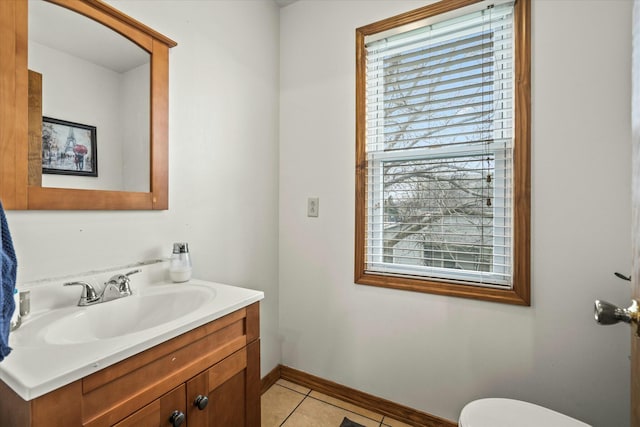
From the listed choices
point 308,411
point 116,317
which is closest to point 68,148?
point 116,317

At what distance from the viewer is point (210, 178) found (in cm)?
147

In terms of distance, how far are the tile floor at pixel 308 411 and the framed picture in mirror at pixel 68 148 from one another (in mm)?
1485

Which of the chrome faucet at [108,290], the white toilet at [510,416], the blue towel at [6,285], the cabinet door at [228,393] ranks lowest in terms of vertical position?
the white toilet at [510,416]

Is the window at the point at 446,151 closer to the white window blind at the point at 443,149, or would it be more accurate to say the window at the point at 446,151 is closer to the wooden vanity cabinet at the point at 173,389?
the white window blind at the point at 443,149

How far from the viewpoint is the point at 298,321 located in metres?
1.89

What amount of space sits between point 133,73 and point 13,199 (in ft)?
2.05

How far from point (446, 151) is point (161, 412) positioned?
1.54m

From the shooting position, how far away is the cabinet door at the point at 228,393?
2.81 ft

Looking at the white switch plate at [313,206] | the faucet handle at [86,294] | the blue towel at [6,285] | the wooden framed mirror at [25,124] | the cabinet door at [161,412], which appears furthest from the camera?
the white switch plate at [313,206]

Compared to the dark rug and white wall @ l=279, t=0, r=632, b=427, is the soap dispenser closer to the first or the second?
white wall @ l=279, t=0, r=632, b=427

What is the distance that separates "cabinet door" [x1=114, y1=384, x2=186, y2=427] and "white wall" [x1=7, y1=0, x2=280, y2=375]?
56cm

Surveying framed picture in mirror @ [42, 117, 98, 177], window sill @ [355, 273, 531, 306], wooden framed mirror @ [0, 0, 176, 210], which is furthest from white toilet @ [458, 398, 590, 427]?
framed picture in mirror @ [42, 117, 98, 177]

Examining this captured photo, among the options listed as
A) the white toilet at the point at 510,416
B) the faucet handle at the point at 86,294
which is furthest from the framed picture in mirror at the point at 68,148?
the white toilet at the point at 510,416

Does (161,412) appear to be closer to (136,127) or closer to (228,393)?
(228,393)
